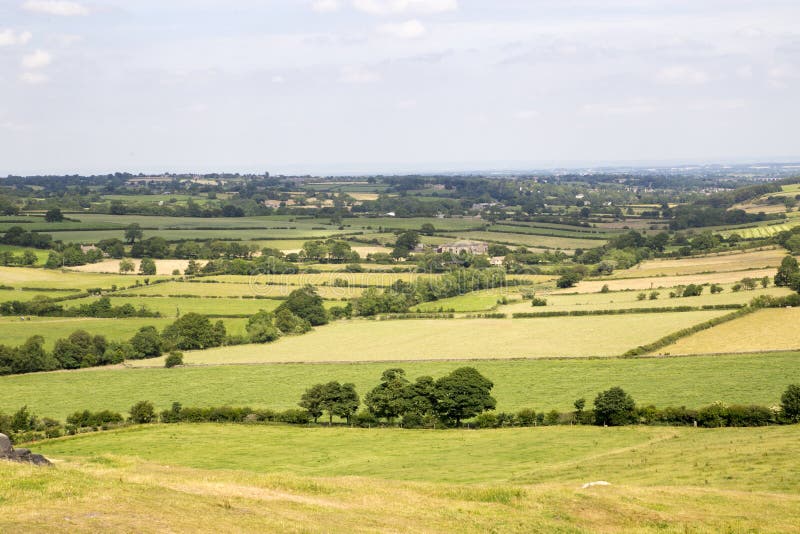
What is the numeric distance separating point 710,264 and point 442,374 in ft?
228

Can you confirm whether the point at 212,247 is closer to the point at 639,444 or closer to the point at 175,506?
the point at 639,444

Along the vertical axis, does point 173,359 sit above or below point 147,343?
below

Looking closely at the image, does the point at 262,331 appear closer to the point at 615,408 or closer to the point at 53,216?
the point at 615,408

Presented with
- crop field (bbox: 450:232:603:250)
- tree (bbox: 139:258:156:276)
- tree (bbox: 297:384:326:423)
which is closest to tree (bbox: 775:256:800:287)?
tree (bbox: 297:384:326:423)

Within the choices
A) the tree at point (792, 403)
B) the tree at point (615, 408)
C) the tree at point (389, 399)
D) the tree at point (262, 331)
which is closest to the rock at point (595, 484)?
the tree at point (615, 408)

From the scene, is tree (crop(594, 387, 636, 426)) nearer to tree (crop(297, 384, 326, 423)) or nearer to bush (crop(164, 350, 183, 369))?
tree (crop(297, 384, 326, 423))

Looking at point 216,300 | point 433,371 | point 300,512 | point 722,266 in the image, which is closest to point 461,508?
point 300,512

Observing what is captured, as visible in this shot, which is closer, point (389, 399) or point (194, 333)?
point (389, 399)

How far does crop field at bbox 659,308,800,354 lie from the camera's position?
2970 inches

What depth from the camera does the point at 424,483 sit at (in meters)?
38.6

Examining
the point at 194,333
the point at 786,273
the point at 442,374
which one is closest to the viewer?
the point at 442,374

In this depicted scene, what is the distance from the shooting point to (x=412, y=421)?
60219 millimetres

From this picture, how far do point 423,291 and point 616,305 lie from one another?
26.5 metres

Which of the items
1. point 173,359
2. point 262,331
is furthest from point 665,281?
point 173,359
